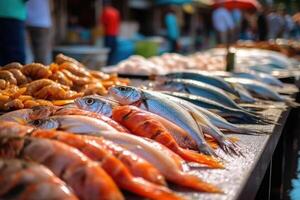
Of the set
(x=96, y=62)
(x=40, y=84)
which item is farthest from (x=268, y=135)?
(x=96, y=62)

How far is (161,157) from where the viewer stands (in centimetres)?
174

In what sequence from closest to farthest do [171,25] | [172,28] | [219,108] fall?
[219,108], [171,25], [172,28]

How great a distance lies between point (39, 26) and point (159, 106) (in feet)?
14.1

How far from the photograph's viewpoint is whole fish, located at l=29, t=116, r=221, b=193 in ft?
5.57

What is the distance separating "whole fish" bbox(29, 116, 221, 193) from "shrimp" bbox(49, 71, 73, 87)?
154 centimetres

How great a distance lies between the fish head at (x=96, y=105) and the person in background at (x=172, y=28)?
11.3 meters

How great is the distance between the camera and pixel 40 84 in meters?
3.07

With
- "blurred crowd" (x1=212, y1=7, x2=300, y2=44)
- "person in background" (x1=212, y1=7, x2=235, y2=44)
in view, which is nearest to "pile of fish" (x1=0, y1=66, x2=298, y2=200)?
"blurred crowd" (x1=212, y1=7, x2=300, y2=44)

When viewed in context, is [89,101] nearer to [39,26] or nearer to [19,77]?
[19,77]

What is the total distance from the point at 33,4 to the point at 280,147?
4056 mm

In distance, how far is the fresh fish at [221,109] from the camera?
2.90 m

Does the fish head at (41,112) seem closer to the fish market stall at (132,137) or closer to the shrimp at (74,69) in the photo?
the fish market stall at (132,137)

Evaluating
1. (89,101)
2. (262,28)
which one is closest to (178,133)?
(89,101)

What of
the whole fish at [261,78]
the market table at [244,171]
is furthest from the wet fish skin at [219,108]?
the whole fish at [261,78]
